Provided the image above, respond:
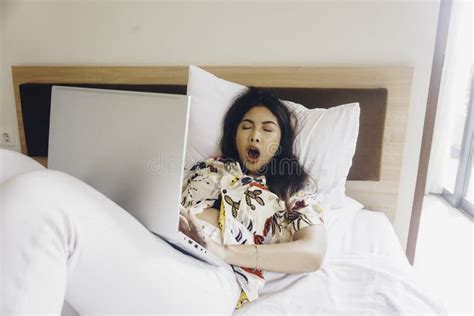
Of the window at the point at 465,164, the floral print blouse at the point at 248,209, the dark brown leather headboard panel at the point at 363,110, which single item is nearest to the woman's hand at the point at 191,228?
the floral print blouse at the point at 248,209

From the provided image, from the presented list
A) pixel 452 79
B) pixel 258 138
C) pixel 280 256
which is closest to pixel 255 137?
pixel 258 138

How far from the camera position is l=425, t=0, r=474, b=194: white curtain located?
234cm

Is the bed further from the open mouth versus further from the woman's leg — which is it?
the open mouth

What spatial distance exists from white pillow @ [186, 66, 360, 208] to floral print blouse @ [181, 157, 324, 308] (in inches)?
4.7

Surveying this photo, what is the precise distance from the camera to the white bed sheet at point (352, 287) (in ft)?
2.80

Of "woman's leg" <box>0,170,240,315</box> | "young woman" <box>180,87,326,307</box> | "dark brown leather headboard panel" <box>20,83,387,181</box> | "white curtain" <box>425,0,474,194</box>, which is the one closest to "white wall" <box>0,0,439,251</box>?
"dark brown leather headboard panel" <box>20,83,387,181</box>

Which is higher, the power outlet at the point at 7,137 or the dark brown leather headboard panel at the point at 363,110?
the dark brown leather headboard panel at the point at 363,110

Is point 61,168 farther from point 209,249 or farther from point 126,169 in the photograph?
point 209,249

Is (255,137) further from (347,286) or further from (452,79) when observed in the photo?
(452,79)

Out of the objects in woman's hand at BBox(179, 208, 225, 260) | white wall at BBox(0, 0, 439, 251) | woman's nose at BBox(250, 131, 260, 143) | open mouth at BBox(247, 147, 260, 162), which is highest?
white wall at BBox(0, 0, 439, 251)

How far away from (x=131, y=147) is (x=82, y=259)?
237 mm

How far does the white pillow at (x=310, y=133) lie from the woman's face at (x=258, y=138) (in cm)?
10

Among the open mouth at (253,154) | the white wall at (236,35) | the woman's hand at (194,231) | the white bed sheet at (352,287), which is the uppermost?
the white wall at (236,35)

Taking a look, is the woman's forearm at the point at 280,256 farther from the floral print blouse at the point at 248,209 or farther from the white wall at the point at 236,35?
the white wall at the point at 236,35
